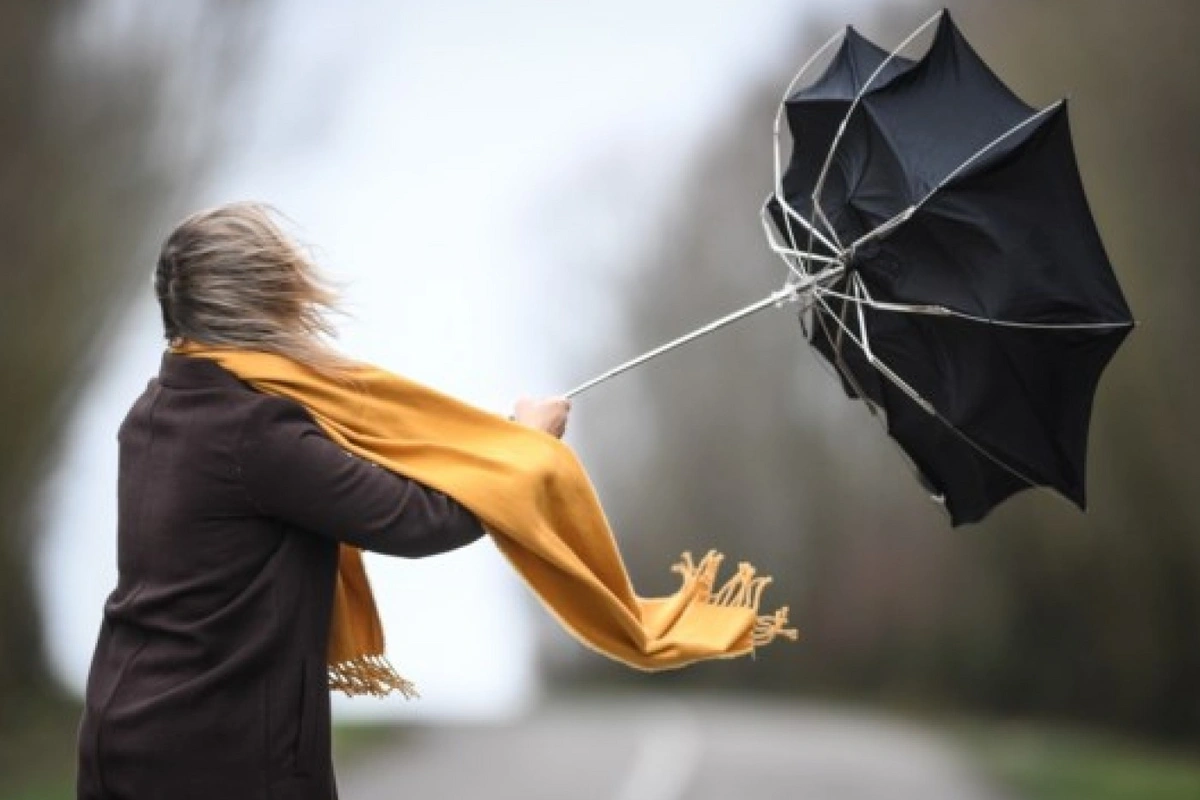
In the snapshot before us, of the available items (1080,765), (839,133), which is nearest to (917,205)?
(839,133)

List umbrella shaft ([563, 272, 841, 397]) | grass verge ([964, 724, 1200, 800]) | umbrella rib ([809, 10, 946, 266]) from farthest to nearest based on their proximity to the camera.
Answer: grass verge ([964, 724, 1200, 800])
umbrella rib ([809, 10, 946, 266])
umbrella shaft ([563, 272, 841, 397])

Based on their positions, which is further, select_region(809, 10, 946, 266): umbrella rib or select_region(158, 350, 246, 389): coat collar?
select_region(809, 10, 946, 266): umbrella rib

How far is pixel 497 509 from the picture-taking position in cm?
405

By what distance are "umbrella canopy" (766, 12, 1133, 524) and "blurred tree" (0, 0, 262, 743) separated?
10598 mm

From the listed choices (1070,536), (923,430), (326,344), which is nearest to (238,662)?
(326,344)

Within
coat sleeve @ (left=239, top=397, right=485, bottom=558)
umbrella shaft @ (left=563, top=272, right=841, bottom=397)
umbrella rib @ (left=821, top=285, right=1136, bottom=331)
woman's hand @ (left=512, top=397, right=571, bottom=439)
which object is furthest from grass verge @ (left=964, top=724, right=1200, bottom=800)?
coat sleeve @ (left=239, top=397, right=485, bottom=558)

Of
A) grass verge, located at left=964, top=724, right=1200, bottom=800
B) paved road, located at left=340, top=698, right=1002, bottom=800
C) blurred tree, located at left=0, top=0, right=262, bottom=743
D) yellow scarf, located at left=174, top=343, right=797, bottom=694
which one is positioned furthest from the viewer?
grass verge, located at left=964, top=724, right=1200, bottom=800

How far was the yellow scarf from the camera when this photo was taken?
397cm

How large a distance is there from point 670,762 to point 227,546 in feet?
55.4

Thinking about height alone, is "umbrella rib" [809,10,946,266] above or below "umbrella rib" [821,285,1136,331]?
above

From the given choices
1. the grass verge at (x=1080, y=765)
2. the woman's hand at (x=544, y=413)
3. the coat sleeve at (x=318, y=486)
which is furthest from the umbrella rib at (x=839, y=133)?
the grass verge at (x=1080, y=765)

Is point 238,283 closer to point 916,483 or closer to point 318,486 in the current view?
point 318,486

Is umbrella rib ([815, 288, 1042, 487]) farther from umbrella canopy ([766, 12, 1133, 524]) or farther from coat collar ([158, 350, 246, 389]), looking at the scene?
coat collar ([158, 350, 246, 389])

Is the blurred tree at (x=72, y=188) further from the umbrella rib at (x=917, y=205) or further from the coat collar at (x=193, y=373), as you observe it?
the coat collar at (x=193, y=373)
